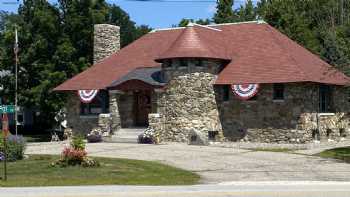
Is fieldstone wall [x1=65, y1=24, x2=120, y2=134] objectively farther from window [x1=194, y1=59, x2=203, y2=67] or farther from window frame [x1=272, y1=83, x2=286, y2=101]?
window frame [x1=272, y1=83, x2=286, y2=101]

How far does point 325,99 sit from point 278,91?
13.5 ft

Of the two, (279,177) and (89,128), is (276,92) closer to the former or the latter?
(89,128)

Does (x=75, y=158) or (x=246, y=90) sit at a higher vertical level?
(x=246, y=90)

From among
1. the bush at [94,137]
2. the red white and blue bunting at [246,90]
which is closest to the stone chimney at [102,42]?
the bush at [94,137]

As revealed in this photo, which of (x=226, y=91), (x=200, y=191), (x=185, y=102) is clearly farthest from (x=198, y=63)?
(x=200, y=191)

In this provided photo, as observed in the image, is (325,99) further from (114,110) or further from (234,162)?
(234,162)

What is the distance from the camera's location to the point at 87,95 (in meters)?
38.9

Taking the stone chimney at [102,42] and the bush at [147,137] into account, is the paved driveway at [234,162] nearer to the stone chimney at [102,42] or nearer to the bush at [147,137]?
the bush at [147,137]

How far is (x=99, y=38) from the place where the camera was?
43.5 m

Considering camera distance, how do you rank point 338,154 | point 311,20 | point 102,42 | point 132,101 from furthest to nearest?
point 311,20 < point 102,42 < point 132,101 < point 338,154

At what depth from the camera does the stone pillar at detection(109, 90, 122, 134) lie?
1489 inches

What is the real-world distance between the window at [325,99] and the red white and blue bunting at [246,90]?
441 cm

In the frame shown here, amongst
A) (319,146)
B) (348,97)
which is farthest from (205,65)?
(348,97)

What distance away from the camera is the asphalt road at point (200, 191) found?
48.9 feet
